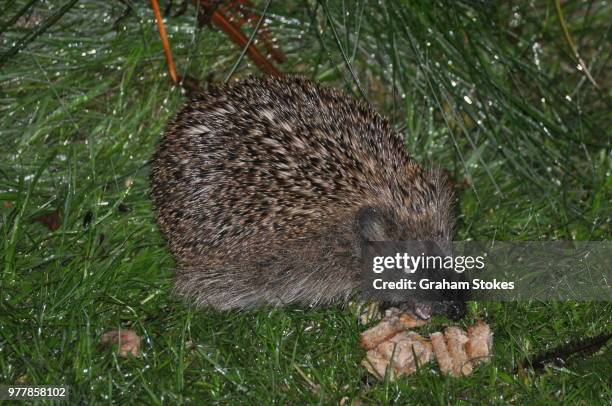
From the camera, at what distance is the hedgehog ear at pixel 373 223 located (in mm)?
5539

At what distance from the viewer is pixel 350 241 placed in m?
5.65

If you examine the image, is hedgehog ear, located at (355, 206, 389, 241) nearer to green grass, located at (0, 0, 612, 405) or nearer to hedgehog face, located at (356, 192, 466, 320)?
hedgehog face, located at (356, 192, 466, 320)

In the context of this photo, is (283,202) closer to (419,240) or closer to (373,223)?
(373,223)

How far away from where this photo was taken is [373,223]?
5543mm

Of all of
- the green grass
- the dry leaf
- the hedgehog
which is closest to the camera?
the green grass

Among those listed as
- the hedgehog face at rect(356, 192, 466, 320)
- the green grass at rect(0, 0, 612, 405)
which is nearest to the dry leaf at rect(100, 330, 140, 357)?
the green grass at rect(0, 0, 612, 405)

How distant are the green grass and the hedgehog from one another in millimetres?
260

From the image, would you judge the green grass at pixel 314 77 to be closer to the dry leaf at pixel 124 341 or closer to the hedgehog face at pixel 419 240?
the dry leaf at pixel 124 341

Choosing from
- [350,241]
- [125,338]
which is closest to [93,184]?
[125,338]

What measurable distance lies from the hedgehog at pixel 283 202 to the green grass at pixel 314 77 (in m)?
0.26

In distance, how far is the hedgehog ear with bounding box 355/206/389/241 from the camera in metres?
5.54

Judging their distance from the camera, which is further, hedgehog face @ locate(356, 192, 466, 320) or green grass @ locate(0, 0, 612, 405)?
hedgehog face @ locate(356, 192, 466, 320)

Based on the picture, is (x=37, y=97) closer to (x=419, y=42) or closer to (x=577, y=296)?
(x=419, y=42)

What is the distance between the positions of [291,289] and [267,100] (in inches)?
51.4
